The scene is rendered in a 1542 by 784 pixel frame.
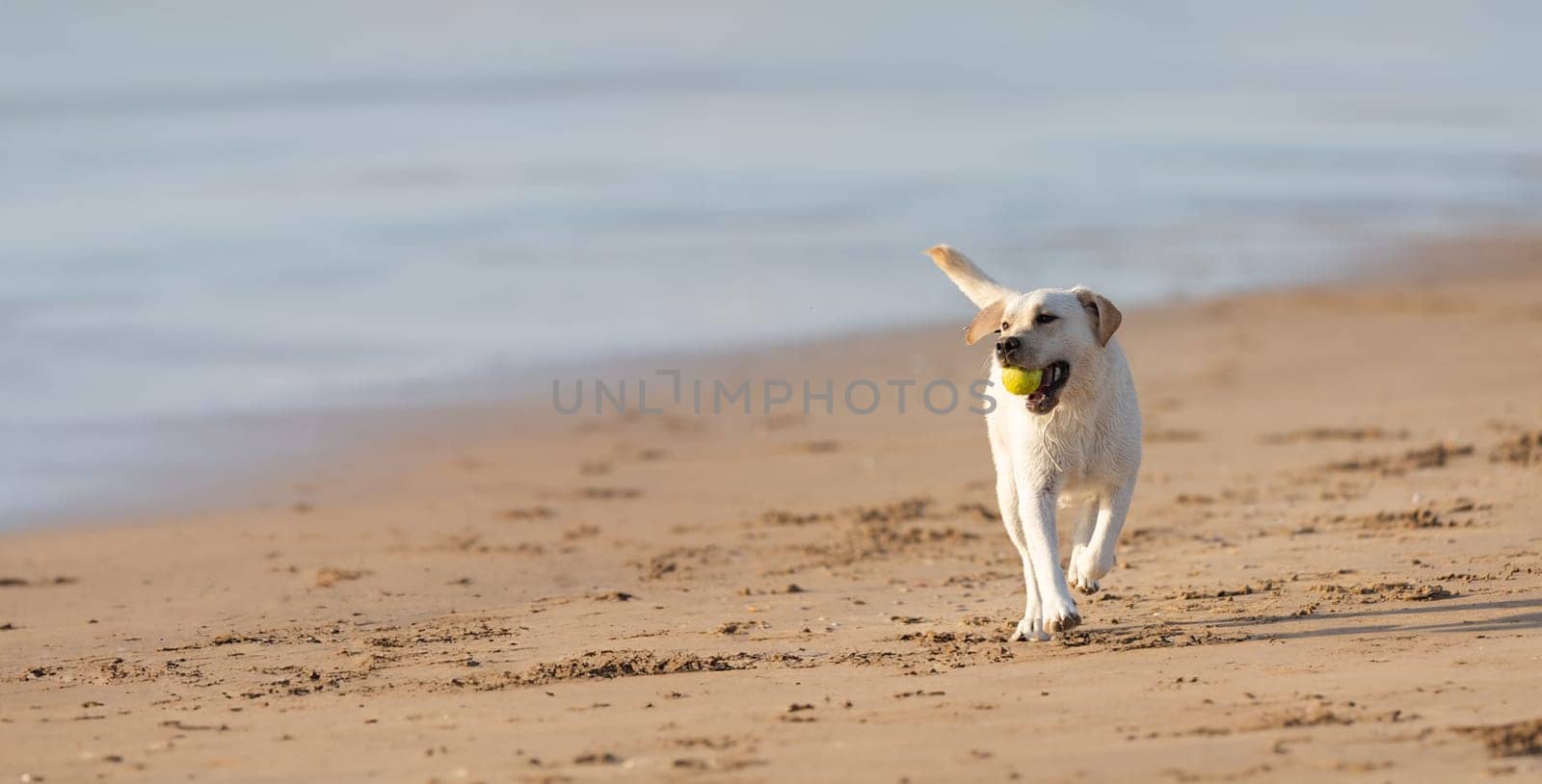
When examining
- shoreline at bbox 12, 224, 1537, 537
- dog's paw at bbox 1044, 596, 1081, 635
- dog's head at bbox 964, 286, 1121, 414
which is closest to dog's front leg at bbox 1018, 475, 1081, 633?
dog's paw at bbox 1044, 596, 1081, 635

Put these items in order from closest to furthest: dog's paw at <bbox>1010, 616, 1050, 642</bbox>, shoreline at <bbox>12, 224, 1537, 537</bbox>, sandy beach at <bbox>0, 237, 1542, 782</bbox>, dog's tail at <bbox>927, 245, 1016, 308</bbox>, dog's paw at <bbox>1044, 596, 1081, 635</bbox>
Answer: sandy beach at <bbox>0, 237, 1542, 782</bbox>, dog's paw at <bbox>1044, 596, 1081, 635</bbox>, dog's paw at <bbox>1010, 616, 1050, 642</bbox>, dog's tail at <bbox>927, 245, 1016, 308</bbox>, shoreline at <bbox>12, 224, 1537, 537</bbox>

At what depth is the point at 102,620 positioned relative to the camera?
7.79 meters

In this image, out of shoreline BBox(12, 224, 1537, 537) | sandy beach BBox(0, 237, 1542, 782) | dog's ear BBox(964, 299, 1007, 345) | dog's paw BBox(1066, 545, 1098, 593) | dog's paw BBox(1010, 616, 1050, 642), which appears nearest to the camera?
sandy beach BBox(0, 237, 1542, 782)

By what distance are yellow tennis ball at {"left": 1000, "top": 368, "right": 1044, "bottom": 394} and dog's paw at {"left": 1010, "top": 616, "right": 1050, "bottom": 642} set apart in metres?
0.86

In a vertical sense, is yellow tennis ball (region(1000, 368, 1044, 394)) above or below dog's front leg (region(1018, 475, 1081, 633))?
above

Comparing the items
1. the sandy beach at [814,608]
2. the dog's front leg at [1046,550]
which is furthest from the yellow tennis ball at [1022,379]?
the sandy beach at [814,608]

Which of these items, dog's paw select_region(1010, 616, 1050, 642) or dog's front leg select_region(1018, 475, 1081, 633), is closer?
dog's front leg select_region(1018, 475, 1081, 633)

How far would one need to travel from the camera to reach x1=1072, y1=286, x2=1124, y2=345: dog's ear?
6852 millimetres

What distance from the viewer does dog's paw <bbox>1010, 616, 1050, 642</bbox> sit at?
6.76m

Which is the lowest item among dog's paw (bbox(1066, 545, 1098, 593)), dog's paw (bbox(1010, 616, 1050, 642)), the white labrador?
dog's paw (bbox(1010, 616, 1050, 642))

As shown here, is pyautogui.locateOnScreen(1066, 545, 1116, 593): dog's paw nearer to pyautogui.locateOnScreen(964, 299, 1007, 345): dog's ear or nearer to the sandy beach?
the sandy beach

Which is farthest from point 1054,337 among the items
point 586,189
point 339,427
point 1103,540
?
point 586,189

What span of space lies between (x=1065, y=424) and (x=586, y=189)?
70.6 ft

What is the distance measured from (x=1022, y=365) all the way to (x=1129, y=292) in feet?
37.1
